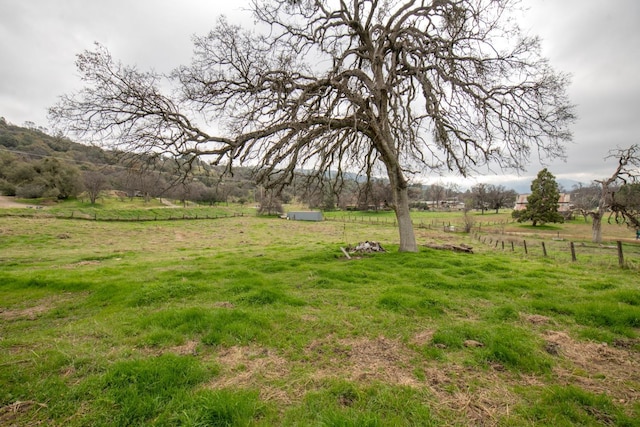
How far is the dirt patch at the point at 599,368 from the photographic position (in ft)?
9.86

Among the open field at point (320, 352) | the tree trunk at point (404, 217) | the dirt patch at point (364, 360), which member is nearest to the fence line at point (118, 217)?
the open field at point (320, 352)

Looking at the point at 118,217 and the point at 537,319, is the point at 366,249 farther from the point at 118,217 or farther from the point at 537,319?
the point at 118,217

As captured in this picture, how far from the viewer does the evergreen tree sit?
4053 centimetres

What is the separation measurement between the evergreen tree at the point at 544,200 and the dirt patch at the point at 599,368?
159 feet

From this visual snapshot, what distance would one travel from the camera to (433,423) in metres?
2.52

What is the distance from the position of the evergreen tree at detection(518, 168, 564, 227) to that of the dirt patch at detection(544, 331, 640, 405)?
48384 millimetres

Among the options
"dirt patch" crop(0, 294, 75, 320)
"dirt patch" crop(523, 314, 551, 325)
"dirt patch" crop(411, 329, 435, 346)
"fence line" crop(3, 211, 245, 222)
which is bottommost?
"fence line" crop(3, 211, 245, 222)

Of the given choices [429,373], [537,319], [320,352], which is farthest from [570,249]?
[320,352]

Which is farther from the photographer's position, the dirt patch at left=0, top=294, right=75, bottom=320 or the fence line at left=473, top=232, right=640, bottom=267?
the fence line at left=473, top=232, right=640, bottom=267

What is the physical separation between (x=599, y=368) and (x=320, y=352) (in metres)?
3.80

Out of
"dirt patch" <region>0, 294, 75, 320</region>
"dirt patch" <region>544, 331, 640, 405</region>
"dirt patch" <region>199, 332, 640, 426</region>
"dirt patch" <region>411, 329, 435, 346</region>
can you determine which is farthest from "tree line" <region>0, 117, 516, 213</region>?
"dirt patch" <region>544, 331, 640, 405</region>

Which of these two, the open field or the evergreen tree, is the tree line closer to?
the open field

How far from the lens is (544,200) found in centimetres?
4103

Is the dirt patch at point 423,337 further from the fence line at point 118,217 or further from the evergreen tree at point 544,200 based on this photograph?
the evergreen tree at point 544,200
